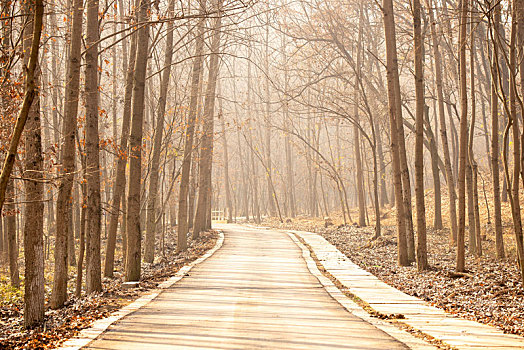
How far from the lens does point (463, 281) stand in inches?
394

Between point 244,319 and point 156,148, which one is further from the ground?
point 156,148

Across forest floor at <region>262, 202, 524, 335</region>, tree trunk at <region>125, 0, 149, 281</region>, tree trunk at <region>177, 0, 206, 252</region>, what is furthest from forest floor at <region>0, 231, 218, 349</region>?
Answer: tree trunk at <region>177, 0, 206, 252</region>

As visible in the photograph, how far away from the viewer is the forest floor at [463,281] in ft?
24.6

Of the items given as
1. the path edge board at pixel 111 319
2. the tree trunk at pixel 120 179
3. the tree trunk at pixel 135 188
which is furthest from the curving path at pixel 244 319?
the tree trunk at pixel 120 179

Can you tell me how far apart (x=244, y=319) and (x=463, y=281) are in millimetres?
5324

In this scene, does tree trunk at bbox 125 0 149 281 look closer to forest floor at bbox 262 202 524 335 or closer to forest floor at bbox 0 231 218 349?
forest floor at bbox 0 231 218 349

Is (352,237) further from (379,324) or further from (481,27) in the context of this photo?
(379,324)

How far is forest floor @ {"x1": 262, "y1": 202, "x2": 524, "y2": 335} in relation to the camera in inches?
295

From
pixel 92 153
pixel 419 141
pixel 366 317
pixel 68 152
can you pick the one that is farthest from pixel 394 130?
pixel 68 152

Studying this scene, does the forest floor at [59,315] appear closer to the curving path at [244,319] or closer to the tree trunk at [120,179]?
the curving path at [244,319]

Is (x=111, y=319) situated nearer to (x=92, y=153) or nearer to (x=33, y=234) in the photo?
(x=33, y=234)

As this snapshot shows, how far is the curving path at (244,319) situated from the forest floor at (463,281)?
176cm

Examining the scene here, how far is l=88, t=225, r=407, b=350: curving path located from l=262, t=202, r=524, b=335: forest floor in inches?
69.5

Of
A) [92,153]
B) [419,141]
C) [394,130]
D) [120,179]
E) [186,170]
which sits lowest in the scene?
[120,179]
